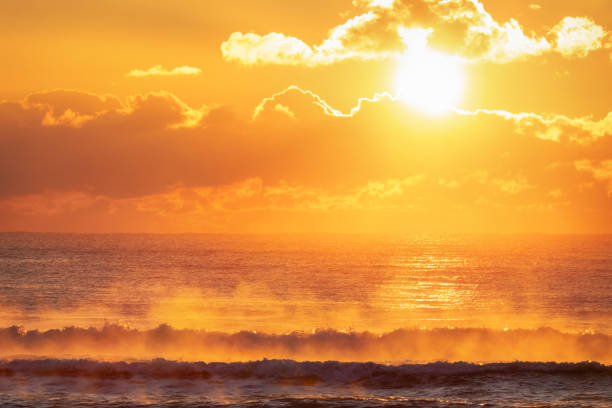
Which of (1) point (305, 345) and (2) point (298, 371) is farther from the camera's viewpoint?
(1) point (305, 345)

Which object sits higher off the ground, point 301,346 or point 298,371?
point 301,346

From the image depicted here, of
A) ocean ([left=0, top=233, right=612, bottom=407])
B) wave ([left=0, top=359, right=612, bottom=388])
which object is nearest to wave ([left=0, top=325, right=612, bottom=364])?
ocean ([left=0, top=233, right=612, bottom=407])

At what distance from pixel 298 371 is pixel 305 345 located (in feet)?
28.0

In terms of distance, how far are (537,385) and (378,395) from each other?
697 cm

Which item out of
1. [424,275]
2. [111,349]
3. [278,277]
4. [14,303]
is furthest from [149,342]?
[424,275]

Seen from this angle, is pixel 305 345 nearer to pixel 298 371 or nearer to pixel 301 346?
pixel 301 346

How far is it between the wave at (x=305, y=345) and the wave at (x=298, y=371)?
4085mm

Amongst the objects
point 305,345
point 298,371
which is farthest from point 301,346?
point 298,371

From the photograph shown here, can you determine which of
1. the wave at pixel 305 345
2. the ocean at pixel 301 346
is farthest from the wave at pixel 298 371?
the wave at pixel 305 345

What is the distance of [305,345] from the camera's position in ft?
125

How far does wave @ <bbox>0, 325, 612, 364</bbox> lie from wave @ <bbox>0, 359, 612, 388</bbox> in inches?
161

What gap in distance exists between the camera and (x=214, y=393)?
86.4 ft

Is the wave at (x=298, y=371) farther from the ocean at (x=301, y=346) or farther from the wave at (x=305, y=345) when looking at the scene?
the wave at (x=305, y=345)

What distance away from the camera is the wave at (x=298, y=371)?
94.5 ft
